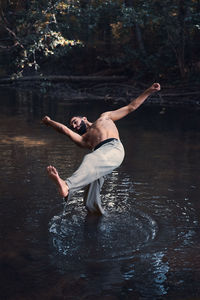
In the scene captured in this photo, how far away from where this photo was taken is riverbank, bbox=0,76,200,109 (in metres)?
19.1

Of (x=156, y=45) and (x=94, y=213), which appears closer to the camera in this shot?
(x=94, y=213)

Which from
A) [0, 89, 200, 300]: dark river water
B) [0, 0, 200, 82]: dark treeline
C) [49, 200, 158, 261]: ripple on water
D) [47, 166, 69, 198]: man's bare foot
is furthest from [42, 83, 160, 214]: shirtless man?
[0, 0, 200, 82]: dark treeline

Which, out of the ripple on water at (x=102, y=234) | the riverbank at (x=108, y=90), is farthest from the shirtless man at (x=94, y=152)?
the riverbank at (x=108, y=90)

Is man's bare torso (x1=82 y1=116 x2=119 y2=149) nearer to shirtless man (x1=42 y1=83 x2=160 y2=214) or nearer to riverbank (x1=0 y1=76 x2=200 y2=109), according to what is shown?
shirtless man (x1=42 y1=83 x2=160 y2=214)

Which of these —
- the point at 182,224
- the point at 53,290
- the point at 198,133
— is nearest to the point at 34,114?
the point at 198,133

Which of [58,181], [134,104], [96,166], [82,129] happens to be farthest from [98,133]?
[58,181]

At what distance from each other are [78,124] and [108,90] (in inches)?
610

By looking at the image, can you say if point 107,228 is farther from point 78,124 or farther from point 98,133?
point 78,124

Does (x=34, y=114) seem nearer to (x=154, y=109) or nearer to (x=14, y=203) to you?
(x=154, y=109)

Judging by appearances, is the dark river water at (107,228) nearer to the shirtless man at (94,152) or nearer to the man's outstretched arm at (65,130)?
the shirtless man at (94,152)

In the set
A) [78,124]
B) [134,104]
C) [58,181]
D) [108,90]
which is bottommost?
[58,181]

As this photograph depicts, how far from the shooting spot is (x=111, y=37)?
2720 cm

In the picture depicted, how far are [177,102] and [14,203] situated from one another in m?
12.9

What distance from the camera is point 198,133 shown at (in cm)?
1284
